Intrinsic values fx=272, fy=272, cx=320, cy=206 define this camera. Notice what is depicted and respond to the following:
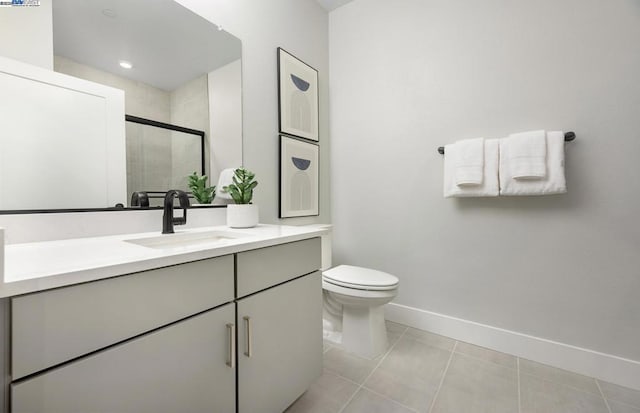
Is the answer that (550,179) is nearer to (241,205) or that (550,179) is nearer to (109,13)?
(241,205)

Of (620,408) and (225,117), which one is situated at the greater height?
(225,117)

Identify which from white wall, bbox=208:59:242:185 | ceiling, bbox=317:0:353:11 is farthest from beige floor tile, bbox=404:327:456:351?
ceiling, bbox=317:0:353:11

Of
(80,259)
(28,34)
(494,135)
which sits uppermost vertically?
(28,34)

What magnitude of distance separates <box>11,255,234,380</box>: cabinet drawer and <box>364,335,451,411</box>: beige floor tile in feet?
3.51

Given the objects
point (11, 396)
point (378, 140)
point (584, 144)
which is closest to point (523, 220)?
point (584, 144)

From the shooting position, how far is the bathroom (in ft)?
4.53

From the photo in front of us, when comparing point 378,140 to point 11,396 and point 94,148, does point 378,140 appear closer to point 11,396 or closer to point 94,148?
point 94,148

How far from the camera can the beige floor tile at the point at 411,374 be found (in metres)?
1.32

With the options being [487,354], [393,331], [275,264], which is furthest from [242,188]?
[487,354]

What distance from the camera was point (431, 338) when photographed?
1881 mm

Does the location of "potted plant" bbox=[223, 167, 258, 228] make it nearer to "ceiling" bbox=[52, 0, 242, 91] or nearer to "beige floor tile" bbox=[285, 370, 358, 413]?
"ceiling" bbox=[52, 0, 242, 91]

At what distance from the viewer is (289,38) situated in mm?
1966

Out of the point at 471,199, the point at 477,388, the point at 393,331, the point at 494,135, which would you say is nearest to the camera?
the point at 477,388

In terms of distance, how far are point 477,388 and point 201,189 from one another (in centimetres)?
175
